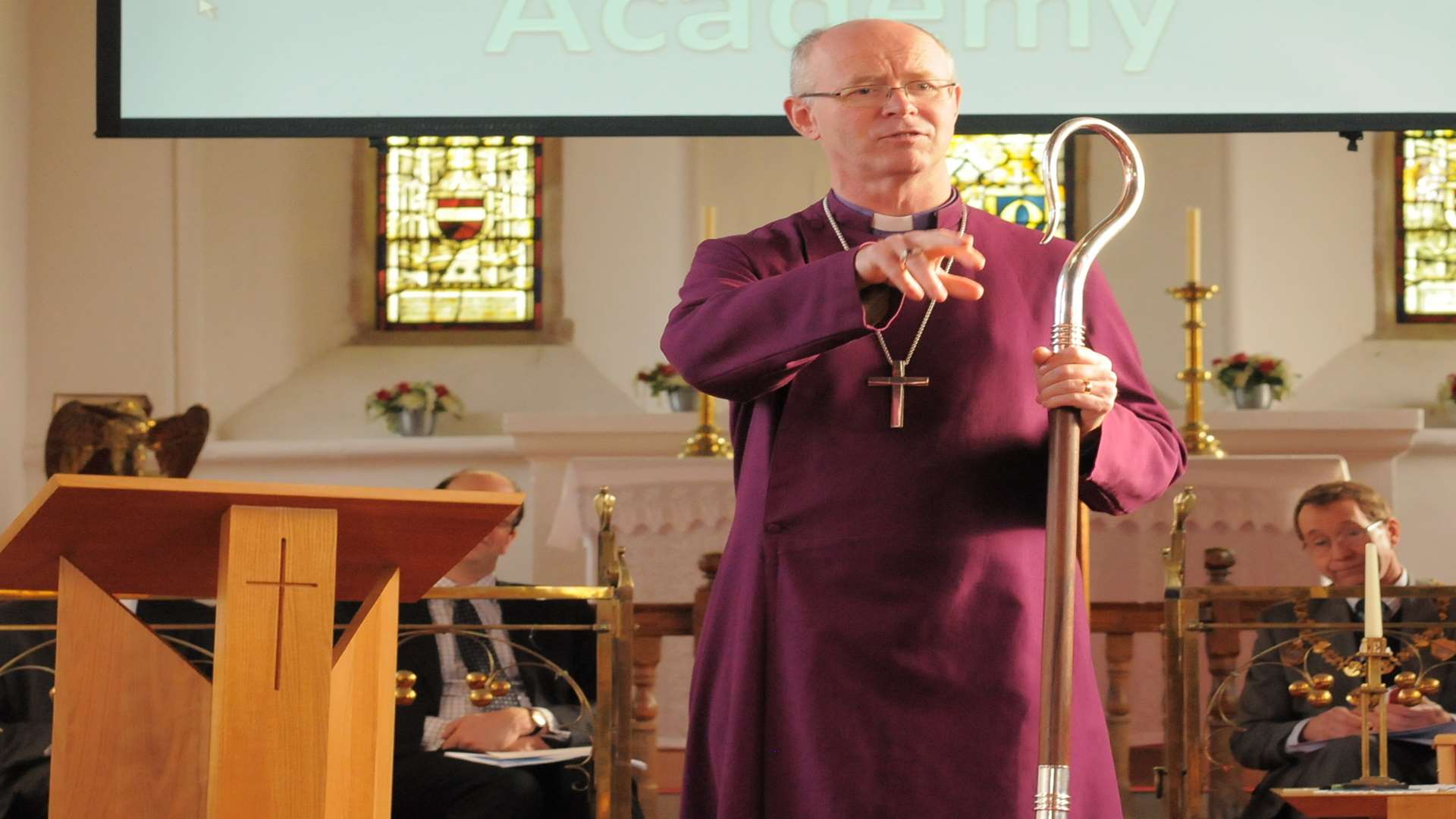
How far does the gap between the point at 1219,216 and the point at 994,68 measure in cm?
492

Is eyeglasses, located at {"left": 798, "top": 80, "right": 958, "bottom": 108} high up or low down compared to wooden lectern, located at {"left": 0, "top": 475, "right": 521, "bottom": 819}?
up

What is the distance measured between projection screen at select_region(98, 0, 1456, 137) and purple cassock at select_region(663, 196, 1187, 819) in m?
2.98

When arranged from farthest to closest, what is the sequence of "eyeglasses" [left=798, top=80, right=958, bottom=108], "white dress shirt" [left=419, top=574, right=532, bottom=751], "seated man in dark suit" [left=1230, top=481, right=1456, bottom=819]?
1. "white dress shirt" [left=419, top=574, right=532, bottom=751]
2. "seated man in dark suit" [left=1230, top=481, right=1456, bottom=819]
3. "eyeglasses" [left=798, top=80, right=958, bottom=108]

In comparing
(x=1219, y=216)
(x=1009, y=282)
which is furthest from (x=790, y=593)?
(x=1219, y=216)

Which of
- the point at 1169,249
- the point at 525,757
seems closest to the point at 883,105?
the point at 525,757

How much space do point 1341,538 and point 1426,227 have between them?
5987 millimetres

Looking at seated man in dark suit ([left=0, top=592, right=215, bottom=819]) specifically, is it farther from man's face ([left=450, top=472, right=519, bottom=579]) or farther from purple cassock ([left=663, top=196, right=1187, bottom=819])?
purple cassock ([left=663, top=196, right=1187, bottom=819])

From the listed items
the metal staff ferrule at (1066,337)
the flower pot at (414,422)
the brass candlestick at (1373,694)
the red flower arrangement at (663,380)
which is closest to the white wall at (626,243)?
the flower pot at (414,422)

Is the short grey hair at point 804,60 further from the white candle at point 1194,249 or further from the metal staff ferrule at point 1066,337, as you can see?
the white candle at point 1194,249

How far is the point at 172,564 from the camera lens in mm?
2410

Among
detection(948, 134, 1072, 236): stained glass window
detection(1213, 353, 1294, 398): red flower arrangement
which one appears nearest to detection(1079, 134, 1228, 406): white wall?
detection(948, 134, 1072, 236): stained glass window

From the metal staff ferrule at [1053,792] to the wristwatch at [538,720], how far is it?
2.64 meters

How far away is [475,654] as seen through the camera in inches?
200

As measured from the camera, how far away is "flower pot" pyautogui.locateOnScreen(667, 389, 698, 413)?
29.0ft
